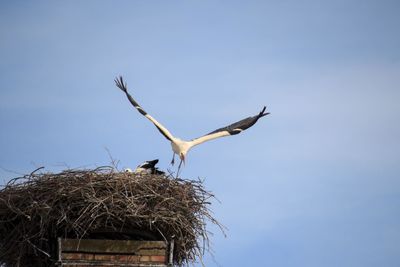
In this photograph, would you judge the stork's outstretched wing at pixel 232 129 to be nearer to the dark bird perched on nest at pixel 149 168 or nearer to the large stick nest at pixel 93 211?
the dark bird perched on nest at pixel 149 168

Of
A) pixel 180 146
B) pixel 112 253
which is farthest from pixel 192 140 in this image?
pixel 112 253

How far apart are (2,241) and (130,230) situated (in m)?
1.70

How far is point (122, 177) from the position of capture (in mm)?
10664

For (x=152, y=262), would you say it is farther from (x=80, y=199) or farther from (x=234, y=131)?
(x=234, y=131)

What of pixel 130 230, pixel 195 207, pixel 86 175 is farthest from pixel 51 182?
pixel 195 207

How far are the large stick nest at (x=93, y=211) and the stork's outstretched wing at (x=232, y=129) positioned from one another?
3113 millimetres

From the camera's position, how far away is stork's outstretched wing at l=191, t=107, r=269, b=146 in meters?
14.1

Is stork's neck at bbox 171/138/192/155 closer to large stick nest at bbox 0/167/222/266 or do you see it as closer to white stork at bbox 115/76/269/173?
white stork at bbox 115/76/269/173

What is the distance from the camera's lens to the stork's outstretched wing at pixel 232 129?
1415 centimetres

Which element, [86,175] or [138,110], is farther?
[138,110]

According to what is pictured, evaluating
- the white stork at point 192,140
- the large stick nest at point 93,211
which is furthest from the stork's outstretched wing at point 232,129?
the large stick nest at point 93,211

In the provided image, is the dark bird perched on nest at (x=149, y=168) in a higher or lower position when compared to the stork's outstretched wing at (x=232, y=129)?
lower

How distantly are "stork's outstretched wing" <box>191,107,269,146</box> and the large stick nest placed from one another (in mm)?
3113

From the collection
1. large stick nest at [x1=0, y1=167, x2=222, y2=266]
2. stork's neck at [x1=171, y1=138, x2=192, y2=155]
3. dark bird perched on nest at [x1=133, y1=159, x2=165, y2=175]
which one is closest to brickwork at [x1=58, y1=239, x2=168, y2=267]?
large stick nest at [x1=0, y1=167, x2=222, y2=266]
